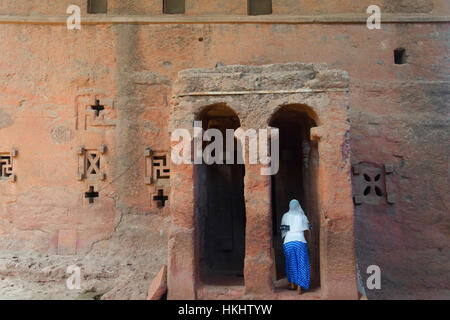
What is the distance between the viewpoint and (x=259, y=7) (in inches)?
287

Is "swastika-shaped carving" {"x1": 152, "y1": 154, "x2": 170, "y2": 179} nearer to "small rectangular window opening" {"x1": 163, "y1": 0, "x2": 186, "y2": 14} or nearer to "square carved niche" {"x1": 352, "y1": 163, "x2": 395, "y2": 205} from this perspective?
"small rectangular window opening" {"x1": 163, "y1": 0, "x2": 186, "y2": 14}

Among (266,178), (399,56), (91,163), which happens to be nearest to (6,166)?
(91,163)

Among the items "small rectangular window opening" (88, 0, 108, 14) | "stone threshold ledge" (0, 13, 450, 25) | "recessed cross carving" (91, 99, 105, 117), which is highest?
"small rectangular window opening" (88, 0, 108, 14)

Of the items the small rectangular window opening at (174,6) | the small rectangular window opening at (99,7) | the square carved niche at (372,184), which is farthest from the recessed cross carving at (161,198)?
the small rectangular window opening at (99,7)

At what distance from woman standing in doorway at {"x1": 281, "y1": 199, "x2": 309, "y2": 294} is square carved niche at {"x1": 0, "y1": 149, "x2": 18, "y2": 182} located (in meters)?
4.64

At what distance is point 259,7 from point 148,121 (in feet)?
9.75

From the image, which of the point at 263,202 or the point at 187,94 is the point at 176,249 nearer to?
the point at 263,202

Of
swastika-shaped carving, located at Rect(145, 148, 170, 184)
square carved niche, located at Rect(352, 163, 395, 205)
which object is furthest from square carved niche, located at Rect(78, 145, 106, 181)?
square carved niche, located at Rect(352, 163, 395, 205)

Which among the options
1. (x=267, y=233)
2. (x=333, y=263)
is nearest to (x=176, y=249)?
(x=267, y=233)

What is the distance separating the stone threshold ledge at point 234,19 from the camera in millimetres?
6797

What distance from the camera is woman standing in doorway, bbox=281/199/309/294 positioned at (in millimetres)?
4832

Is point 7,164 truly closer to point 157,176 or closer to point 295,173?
point 157,176

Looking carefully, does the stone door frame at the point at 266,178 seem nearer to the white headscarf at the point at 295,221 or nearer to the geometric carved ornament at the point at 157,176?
the white headscarf at the point at 295,221

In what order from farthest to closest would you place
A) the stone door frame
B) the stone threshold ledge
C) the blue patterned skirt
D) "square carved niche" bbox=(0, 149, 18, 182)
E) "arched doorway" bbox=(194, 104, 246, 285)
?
1. the stone threshold ledge
2. "square carved niche" bbox=(0, 149, 18, 182)
3. "arched doorway" bbox=(194, 104, 246, 285)
4. the blue patterned skirt
5. the stone door frame
